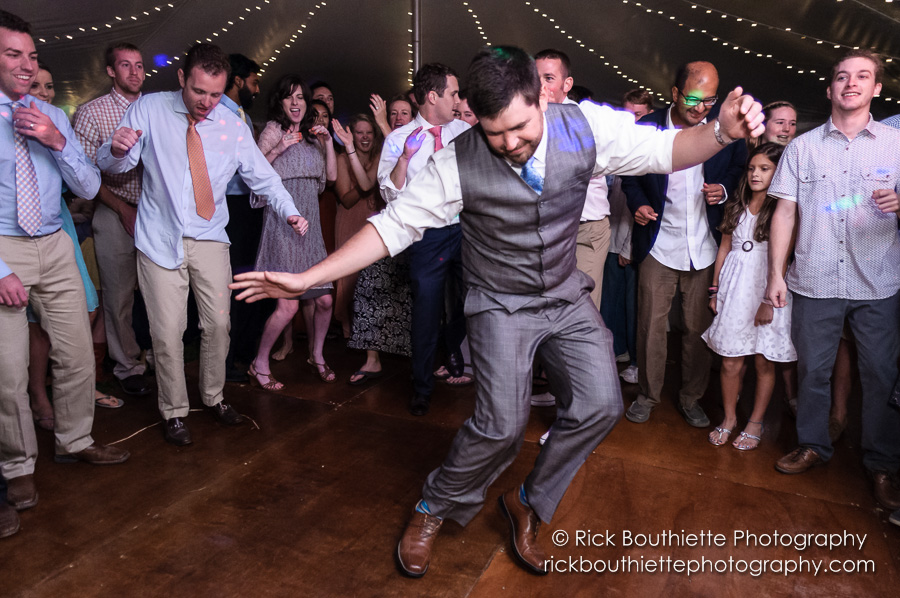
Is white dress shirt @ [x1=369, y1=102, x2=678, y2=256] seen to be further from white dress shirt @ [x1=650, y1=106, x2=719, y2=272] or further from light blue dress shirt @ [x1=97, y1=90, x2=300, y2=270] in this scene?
light blue dress shirt @ [x1=97, y1=90, x2=300, y2=270]

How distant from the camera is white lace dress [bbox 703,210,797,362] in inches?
112

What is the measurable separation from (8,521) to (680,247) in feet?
9.48

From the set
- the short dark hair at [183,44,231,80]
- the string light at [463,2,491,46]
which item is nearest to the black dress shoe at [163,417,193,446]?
the short dark hair at [183,44,231,80]

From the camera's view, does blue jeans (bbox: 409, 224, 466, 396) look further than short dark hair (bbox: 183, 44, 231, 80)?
Yes

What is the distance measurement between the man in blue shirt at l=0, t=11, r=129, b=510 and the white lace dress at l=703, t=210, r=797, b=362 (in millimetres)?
2698

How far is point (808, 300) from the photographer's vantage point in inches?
103

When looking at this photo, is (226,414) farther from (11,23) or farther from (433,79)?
(433,79)

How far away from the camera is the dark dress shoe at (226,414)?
314 cm

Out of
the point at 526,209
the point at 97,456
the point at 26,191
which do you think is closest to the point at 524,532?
the point at 526,209

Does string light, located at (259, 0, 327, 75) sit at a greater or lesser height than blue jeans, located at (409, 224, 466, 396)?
greater

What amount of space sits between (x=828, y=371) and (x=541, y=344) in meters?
1.36

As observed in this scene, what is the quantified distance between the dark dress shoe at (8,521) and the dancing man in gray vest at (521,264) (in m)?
1.23

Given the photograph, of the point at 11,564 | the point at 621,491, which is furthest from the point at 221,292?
the point at 621,491

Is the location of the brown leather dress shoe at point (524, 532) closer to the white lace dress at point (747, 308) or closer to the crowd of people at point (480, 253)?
the crowd of people at point (480, 253)
